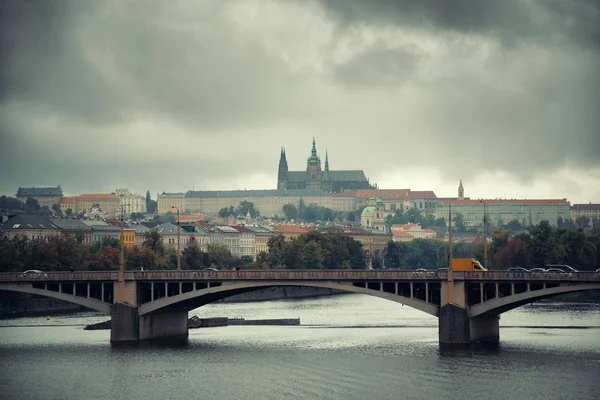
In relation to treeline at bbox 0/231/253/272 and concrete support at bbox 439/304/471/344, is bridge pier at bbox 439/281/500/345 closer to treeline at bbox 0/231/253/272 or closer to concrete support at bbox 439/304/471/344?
concrete support at bbox 439/304/471/344

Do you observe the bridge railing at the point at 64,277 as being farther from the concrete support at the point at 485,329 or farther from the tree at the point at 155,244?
the tree at the point at 155,244

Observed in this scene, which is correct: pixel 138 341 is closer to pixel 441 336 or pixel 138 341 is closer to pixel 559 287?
pixel 441 336

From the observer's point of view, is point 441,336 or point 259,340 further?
point 259,340

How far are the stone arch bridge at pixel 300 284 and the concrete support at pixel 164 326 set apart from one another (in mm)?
67

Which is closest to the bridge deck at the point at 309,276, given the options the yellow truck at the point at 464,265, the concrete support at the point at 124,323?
the concrete support at the point at 124,323

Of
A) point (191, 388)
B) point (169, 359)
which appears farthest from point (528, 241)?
point (191, 388)

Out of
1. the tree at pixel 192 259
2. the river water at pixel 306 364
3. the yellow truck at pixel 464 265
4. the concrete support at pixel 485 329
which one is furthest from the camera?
the tree at pixel 192 259

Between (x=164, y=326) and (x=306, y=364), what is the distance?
66.1 ft

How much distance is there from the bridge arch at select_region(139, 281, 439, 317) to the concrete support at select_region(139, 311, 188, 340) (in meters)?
0.68

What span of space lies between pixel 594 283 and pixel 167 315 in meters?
30.8

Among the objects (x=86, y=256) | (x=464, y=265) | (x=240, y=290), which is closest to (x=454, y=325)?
(x=464, y=265)

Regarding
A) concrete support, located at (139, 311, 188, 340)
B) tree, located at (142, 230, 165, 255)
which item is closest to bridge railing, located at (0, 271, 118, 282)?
concrete support, located at (139, 311, 188, 340)

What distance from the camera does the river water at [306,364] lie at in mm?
79125

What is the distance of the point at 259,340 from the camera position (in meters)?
106
